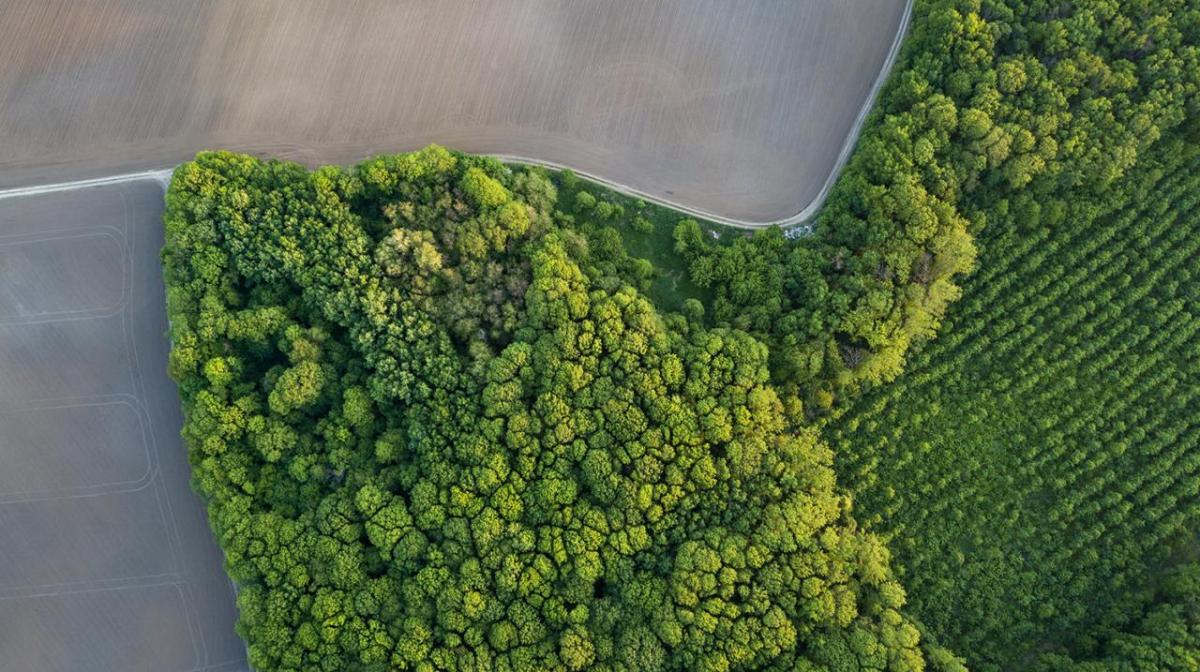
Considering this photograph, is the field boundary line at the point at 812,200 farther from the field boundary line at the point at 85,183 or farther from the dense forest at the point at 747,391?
the field boundary line at the point at 85,183

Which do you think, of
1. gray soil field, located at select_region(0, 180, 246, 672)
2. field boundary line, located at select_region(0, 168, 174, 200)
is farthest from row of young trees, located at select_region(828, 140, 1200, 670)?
field boundary line, located at select_region(0, 168, 174, 200)

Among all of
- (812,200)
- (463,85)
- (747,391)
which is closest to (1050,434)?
(747,391)

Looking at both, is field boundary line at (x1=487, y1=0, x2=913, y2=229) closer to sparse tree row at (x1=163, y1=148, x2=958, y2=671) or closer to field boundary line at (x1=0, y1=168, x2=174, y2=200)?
sparse tree row at (x1=163, y1=148, x2=958, y2=671)

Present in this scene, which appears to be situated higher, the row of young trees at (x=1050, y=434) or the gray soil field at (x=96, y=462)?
the row of young trees at (x=1050, y=434)

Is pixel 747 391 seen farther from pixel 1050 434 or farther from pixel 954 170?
pixel 1050 434

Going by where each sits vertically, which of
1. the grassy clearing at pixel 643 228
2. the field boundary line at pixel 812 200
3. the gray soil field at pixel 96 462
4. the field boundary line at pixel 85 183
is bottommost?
the gray soil field at pixel 96 462

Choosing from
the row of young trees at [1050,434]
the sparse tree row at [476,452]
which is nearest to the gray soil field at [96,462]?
the sparse tree row at [476,452]

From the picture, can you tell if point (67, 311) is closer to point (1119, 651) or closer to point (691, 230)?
point (691, 230)
